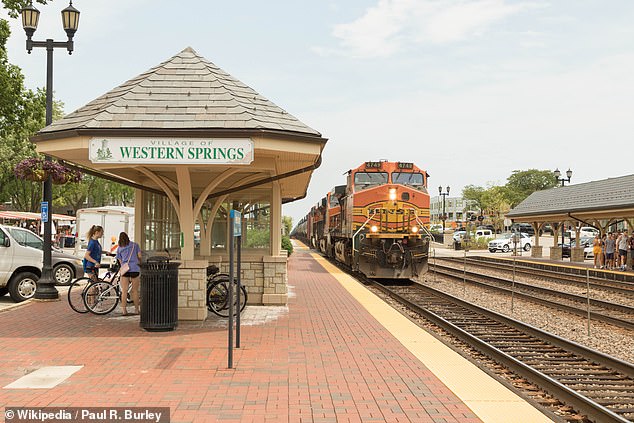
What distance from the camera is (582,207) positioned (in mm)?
29500

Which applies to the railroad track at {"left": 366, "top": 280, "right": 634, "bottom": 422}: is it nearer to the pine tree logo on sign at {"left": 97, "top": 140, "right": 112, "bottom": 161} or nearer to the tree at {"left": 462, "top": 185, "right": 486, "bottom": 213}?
the pine tree logo on sign at {"left": 97, "top": 140, "right": 112, "bottom": 161}

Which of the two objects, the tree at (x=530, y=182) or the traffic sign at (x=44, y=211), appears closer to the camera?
the traffic sign at (x=44, y=211)

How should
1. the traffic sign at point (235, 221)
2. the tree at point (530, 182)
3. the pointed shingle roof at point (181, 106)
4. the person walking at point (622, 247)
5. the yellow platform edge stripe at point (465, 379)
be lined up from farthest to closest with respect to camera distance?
1. the tree at point (530, 182)
2. the person walking at point (622, 247)
3. the pointed shingle roof at point (181, 106)
4. the traffic sign at point (235, 221)
5. the yellow platform edge stripe at point (465, 379)

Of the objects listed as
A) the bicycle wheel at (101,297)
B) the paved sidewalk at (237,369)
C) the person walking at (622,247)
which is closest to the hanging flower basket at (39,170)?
the bicycle wheel at (101,297)

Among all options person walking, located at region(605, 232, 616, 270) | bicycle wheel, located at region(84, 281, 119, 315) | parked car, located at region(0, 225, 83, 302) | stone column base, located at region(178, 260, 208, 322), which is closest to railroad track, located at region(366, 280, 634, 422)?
stone column base, located at region(178, 260, 208, 322)

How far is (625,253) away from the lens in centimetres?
2556

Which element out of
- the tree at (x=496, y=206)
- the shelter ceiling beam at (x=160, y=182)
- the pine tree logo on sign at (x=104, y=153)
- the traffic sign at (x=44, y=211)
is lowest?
the traffic sign at (x=44, y=211)

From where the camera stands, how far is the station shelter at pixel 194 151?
9.48 m

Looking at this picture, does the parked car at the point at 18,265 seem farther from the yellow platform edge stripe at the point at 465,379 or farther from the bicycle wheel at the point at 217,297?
the yellow platform edge stripe at the point at 465,379

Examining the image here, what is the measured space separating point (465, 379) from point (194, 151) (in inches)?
206

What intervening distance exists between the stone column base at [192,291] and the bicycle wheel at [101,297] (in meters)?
1.55

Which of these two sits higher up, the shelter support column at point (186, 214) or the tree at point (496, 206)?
the tree at point (496, 206)

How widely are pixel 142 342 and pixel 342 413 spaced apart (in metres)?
4.22

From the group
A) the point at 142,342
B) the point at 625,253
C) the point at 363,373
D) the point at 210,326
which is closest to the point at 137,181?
the point at 210,326
